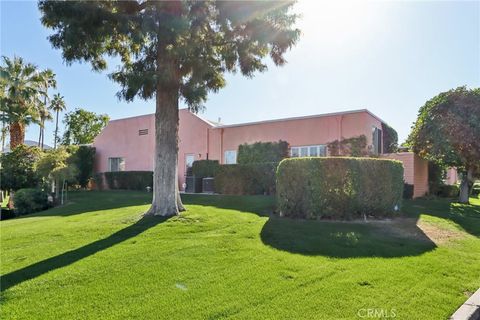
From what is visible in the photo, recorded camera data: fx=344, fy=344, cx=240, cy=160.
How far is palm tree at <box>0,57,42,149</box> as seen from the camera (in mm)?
22578

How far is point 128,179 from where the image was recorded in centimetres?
2253

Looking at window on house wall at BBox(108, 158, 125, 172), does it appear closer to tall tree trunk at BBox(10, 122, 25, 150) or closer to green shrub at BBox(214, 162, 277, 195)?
tall tree trunk at BBox(10, 122, 25, 150)

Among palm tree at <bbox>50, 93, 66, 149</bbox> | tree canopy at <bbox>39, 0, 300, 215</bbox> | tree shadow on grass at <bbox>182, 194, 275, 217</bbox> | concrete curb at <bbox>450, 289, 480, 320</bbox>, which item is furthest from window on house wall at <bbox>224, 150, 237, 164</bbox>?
palm tree at <bbox>50, 93, 66, 149</bbox>

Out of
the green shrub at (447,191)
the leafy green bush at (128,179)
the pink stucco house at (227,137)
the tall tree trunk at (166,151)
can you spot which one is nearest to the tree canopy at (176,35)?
the tall tree trunk at (166,151)

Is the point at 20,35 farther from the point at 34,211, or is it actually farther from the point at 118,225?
the point at 34,211

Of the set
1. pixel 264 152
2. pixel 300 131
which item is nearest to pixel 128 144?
pixel 264 152

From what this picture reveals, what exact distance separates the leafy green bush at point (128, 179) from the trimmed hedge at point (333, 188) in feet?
44.2

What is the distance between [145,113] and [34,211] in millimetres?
10951

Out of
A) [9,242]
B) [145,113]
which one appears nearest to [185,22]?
[9,242]

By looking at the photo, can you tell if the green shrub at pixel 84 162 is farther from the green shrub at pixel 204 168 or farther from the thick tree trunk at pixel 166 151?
the thick tree trunk at pixel 166 151

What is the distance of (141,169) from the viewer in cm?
2388

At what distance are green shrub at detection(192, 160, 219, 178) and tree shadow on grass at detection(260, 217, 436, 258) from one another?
10436 mm

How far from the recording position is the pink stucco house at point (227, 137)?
54.6ft

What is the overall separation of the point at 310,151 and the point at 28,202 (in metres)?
13.3
